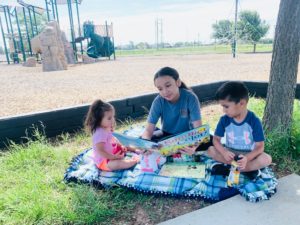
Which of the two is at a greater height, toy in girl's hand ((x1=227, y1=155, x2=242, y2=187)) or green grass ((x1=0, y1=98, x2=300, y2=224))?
toy in girl's hand ((x1=227, y1=155, x2=242, y2=187))

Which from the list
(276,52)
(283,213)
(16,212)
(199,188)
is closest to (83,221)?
(16,212)

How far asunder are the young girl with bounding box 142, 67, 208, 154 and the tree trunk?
3.00 ft

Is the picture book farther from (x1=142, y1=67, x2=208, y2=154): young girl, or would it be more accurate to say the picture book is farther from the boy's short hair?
the boy's short hair

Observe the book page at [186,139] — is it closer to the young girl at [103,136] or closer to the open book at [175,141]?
the open book at [175,141]

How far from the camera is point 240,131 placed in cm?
237

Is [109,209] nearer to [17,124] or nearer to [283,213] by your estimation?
[283,213]

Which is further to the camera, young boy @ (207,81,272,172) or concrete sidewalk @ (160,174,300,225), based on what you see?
young boy @ (207,81,272,172)

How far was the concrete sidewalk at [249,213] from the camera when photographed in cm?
183

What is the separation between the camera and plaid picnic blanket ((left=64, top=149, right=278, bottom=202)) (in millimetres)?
2134

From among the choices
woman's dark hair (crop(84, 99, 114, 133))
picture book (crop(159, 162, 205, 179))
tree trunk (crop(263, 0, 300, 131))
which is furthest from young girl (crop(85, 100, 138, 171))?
tree trunk (crop(263, 0, 300, 131))

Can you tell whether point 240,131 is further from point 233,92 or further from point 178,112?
point 178,112

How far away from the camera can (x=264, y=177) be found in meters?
2.28

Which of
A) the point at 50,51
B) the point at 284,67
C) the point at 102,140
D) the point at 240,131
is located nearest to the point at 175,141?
the point at 240,131

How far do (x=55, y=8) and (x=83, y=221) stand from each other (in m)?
18.4
